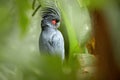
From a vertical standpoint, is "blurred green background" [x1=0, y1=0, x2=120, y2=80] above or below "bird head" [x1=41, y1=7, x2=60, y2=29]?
below

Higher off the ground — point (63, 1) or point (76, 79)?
point (63, 1)

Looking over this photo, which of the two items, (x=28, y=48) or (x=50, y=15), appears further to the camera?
(x=50, y=15)

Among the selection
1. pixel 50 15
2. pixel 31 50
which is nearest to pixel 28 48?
pixel 31 50

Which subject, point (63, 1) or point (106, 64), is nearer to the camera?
point (106, 64)

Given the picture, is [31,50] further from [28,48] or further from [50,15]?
[50,15]

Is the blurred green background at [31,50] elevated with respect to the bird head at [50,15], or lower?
lower

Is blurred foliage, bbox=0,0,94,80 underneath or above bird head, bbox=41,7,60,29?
underneath

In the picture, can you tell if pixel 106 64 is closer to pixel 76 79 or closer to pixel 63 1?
pixel 76 79

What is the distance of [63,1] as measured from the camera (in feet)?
1.01

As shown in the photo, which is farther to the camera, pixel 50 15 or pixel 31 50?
pixel 50 15

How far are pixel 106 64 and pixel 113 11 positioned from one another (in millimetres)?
35

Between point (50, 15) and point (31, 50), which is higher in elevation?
point (50, 15)

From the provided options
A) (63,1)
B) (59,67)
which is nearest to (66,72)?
(59,67)

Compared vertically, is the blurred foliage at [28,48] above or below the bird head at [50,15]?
below
